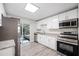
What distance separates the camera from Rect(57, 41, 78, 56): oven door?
1.39 m

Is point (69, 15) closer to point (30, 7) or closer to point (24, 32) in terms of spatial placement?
point (30, 7)

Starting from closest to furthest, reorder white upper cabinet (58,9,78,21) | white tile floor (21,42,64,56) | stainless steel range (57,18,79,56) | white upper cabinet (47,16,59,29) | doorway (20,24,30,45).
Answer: doorway (20,24,30,45), stainless steel range (57,18,79,56), white upper cabinet (58,9,78,21), white tile floor (21,42,64,56), white upper cabinet (47,16,59,29)

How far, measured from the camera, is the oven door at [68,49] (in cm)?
139

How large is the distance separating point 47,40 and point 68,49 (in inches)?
39.9

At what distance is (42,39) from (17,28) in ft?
5.61

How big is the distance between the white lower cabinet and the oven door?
0.37 meters

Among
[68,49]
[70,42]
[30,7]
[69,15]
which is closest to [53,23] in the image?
[69,15]

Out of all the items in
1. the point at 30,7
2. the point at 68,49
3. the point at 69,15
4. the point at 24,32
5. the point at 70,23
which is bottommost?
the point at 68,49

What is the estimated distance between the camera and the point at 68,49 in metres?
1.56

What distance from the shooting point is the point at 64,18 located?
184 cm

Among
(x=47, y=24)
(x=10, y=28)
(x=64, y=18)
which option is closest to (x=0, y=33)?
(x=10, y=28)

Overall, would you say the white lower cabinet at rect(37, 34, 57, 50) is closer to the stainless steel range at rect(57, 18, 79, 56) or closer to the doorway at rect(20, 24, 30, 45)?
the stainless steel range at rect(57, 18, 79, 56)

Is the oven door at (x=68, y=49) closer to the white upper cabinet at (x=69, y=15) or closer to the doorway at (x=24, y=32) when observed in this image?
the white upper cabinet at (x=69, y=15)

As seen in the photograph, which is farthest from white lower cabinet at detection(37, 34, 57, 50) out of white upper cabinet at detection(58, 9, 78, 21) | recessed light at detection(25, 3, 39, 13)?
recessed light at detection(25, 3, 39, 13)
